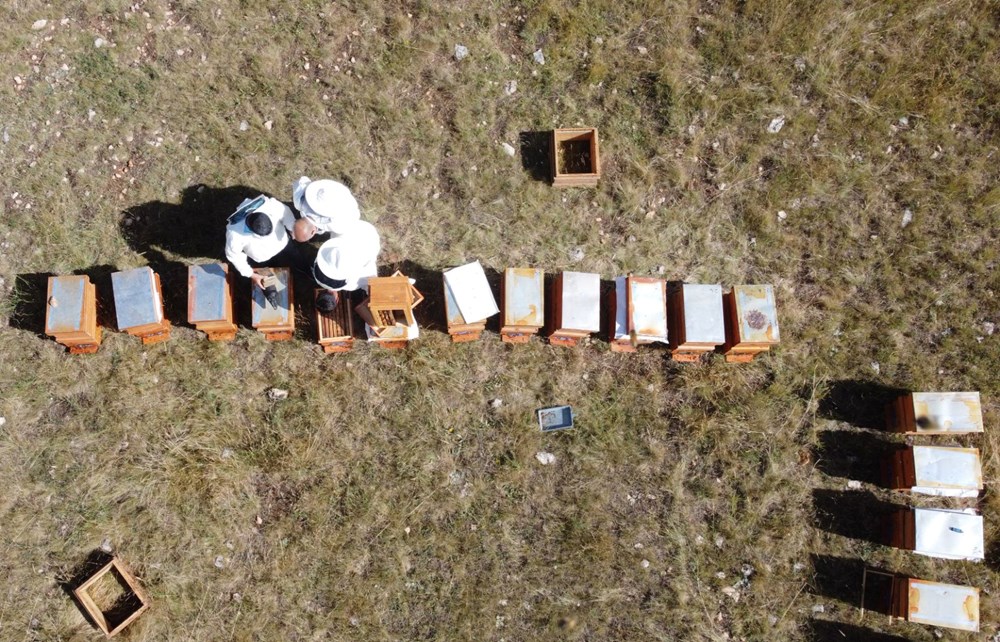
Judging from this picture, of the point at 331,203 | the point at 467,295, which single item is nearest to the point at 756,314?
the point at 467,295

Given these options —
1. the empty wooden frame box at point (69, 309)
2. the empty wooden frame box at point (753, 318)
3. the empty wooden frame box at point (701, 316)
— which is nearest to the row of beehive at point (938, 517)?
the empty wooden frame box at point (753, 318)

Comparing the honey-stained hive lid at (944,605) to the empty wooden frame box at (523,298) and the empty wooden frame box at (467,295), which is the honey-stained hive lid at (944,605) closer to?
the empty wooden frame box at (523,298)

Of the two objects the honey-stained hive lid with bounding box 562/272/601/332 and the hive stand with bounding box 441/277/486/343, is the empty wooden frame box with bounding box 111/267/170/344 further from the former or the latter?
the honey-stained hive lid with bounding box 562/272/601/332

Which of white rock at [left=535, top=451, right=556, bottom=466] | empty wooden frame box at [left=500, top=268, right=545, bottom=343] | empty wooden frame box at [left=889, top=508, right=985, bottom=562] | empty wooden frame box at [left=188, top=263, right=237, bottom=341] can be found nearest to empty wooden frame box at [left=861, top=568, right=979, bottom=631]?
empty wooden frame box at [left=889, top=508, right=985, bottom=562]

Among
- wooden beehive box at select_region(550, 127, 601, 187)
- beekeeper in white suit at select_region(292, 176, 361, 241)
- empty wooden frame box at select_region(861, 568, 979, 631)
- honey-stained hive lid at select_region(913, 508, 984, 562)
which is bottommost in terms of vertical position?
empty wooden frame box at select_region(861, 568, 979, 631)

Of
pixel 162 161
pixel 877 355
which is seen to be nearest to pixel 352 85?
pixel 162 161

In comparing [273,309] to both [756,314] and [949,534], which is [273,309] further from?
[949,534]
